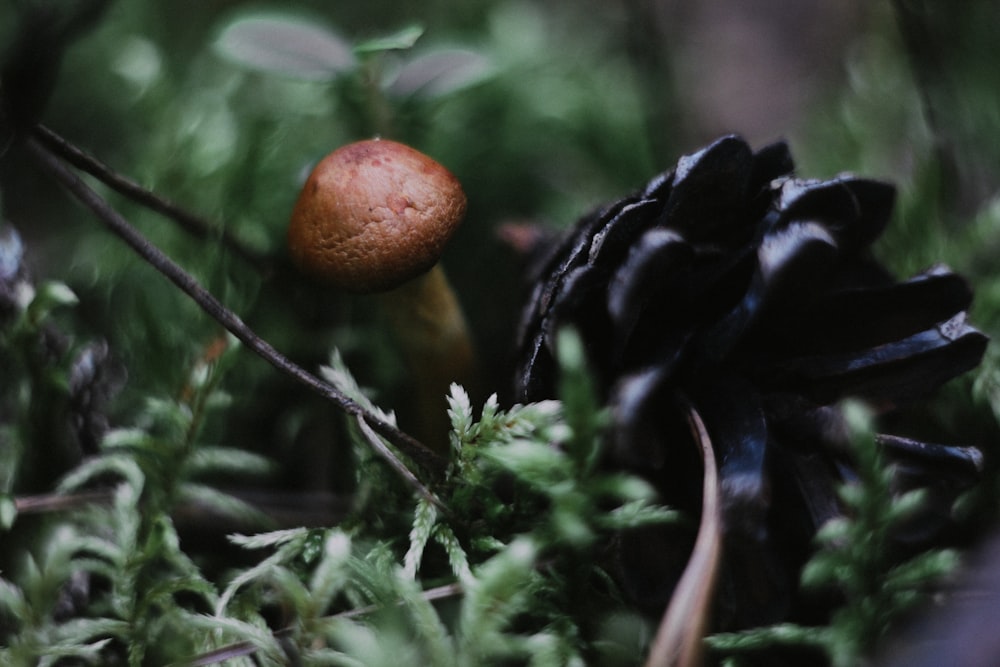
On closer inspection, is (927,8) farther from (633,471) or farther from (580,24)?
(633,471)

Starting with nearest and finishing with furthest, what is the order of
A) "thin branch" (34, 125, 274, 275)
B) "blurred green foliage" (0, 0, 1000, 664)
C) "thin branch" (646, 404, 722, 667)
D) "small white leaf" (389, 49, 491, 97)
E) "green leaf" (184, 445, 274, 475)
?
"thin branch" (646, 404, 722, 667) < "blurred green foliage" (0, 0, 1000, 664) < "thin branch" (34, 125, 274, 275) < "green leaf" (184, 445, 274, 475) < "small white leaf" (389, 49, 491, 97)

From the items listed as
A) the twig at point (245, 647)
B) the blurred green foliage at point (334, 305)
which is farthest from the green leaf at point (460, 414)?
the twig at point (245, 647)

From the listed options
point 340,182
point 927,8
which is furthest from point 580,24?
point 340,182

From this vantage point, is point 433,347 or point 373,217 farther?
point 433,347

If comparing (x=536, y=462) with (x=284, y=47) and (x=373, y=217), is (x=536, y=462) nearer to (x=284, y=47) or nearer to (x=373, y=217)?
(x=373, y=217)

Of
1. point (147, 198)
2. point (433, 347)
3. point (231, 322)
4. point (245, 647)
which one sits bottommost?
point (245, 647)

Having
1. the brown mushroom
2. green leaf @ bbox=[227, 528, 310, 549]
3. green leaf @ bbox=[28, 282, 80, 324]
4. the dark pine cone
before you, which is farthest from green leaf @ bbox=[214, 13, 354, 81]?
green leaf @ bbox=[227, 528, 310, 549]

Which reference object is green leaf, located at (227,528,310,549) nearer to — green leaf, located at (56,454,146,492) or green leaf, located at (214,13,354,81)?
green leaf, located at (56,454,146,492)

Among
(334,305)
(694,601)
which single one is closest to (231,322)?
(334,305)
